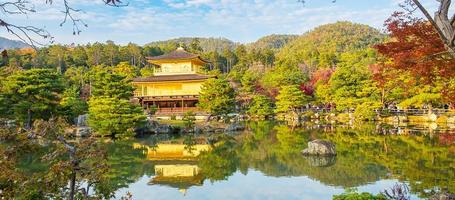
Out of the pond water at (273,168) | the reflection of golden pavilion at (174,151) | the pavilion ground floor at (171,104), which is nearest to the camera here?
the pond water at (273,168)

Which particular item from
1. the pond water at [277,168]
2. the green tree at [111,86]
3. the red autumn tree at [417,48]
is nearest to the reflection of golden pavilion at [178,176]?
the pond water at [277,168]

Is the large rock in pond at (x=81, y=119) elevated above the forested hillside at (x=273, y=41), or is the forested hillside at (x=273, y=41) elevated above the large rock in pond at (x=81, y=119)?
the forested hillside at (x=273, y=41)

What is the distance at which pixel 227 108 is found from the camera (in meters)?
27.6

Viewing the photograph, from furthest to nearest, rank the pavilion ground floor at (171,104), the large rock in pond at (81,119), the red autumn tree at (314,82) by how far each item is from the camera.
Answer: the red autumn tree at (314,82) → the pavilion ground floor at (171,104) → the large rock in pond at (81,119)

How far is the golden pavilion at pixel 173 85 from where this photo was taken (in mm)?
31031

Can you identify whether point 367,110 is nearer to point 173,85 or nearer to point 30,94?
point 173,85

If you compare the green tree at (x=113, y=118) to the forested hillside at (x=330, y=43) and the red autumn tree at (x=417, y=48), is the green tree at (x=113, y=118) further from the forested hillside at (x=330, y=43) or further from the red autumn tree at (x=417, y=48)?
the forested hillside at (x=330, y=43)

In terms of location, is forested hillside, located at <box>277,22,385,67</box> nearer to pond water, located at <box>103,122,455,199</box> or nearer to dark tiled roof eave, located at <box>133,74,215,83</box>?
dark tiled roof eave, located at <box>133,74,215,83</box>

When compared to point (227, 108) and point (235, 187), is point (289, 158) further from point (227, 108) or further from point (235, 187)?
point (227, 108)

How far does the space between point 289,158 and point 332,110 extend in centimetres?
2147

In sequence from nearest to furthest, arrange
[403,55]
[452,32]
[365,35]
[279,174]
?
[452,32], [403,55], [279,174], [365,35]

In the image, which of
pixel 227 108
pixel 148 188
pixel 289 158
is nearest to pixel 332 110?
pixel 227 108

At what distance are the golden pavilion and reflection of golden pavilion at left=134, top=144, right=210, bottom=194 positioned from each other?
45.1 ft

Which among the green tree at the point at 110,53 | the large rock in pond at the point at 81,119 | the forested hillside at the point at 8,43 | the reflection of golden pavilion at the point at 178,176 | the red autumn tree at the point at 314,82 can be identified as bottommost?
the reflection of golden pavilion at the point at 178,176
